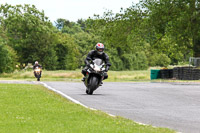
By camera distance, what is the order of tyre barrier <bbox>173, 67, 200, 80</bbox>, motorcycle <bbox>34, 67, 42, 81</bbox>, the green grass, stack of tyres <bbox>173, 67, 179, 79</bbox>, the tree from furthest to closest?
the tree
stack of tyres <bbox>173, 67, 179, 79</bbox>
motorcycle <bbox>34, 67, 42, 81</bbox>
tyre barrier <bbox>173, 67, 200, 80</bbox>
the green grass

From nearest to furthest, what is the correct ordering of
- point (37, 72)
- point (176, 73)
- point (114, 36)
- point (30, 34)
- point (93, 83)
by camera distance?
point (93, 83) → point (37, 72) → point (176, 73) → point (114, 36) → point (30, 34)

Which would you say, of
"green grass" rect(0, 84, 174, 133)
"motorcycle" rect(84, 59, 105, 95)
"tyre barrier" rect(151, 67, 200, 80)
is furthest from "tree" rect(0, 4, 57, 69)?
"green grass" rect(0, 84, 174, 133)

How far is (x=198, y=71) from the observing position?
38.3 m

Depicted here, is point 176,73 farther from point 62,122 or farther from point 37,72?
point 62,122

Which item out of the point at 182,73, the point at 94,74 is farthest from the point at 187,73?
the point at 94,74

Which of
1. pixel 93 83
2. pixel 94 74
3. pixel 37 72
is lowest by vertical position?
pixel 93 83

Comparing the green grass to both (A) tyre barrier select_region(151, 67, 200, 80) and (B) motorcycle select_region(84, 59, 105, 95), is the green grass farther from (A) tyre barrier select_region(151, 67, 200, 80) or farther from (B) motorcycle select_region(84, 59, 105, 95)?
(A) tyre barrier select_region(151, 67, 200, 80)

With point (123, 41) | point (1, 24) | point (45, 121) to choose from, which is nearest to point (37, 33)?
point (1, 24)

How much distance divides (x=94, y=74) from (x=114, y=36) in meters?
26.7

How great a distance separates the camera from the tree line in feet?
137

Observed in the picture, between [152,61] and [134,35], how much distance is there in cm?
8937

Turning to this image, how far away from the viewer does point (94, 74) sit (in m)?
19.5

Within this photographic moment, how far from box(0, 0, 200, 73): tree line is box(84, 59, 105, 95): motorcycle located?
2104 centimetres

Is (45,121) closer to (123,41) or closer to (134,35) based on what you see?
(134,35)
